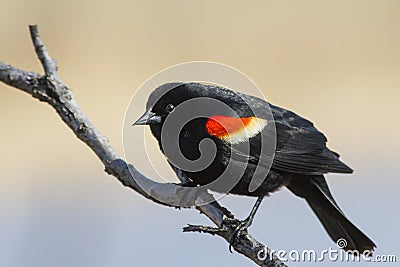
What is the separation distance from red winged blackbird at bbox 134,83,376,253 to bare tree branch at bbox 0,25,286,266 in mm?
75

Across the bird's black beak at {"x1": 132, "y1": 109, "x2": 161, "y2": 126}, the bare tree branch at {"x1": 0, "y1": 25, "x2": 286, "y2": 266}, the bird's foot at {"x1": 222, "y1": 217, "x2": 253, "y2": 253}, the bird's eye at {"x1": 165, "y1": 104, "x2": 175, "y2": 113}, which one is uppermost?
the bird's eye at {"x1": 165, "y1": 104, "x2": 175, "y2": 113}

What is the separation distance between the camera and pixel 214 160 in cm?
153

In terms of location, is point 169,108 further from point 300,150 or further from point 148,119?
point 300,150

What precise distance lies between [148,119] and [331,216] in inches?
24.0

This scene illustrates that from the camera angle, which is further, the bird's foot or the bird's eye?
the bird's eye

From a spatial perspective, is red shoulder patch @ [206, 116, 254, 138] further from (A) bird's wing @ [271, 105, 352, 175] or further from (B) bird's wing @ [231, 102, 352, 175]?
(A) bird's wing @ [271, 105, 352, 175]

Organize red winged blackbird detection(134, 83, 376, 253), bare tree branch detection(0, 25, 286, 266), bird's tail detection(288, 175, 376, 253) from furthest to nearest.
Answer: bird's tail detection(288, 175, 376, 253) → red winged blackbird detection(134, 83, 376, 253) → bare tree branch detection(0, 25, 286, 266)

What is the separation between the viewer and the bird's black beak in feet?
5.06

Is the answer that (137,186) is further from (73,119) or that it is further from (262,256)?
(262,256)

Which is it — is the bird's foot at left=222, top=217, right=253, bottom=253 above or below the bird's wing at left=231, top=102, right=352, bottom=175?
below

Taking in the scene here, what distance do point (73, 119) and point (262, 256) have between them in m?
0.53

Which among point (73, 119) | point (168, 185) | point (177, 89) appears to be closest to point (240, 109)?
point (177, 89)

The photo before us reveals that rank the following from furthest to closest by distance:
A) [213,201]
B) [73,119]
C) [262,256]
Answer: [213,201] → [73,119] → [262,256]

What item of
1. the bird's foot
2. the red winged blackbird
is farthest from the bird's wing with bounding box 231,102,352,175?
the bird's foot
